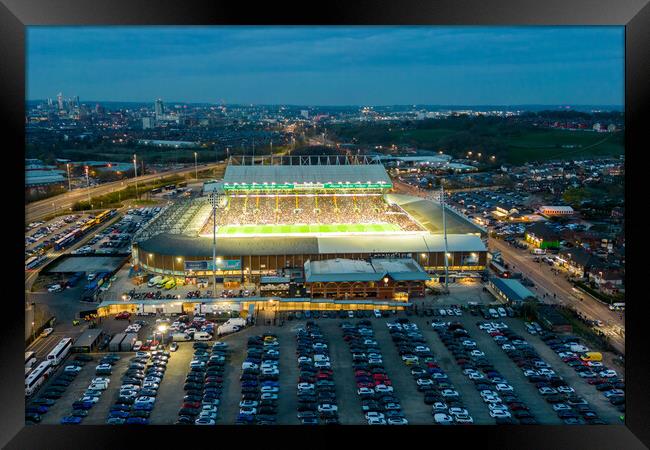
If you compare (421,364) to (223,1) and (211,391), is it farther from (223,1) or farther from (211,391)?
(223,1)

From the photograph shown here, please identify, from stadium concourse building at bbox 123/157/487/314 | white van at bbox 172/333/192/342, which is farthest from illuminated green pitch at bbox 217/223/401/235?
white van at bbox 172/333/192/342

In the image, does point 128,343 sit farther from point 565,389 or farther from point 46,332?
A: point 565,389

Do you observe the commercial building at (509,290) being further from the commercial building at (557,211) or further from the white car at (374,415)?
the commercial building at (557,211)

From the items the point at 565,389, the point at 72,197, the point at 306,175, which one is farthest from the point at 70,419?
the point at 72,197

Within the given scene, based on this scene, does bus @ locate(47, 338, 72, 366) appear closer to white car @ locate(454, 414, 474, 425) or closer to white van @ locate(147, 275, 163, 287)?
white van @ locate(147, 275, 163, 287)

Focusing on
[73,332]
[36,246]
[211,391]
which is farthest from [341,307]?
[36,246]
